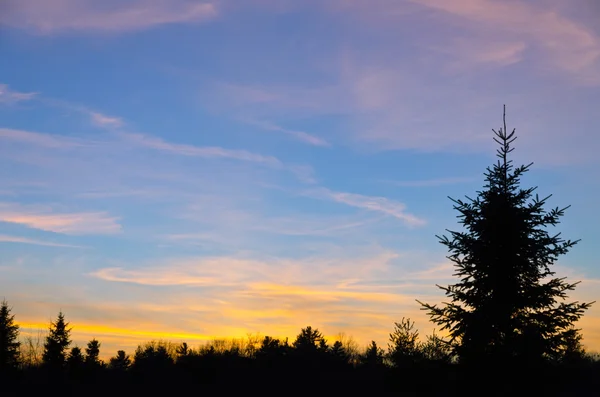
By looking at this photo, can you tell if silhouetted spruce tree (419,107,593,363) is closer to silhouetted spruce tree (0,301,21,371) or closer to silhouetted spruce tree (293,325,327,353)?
silhouetted spruce tree (293,325,327,353)

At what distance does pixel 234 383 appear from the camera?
35.8 m

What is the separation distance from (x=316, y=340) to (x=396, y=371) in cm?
2639

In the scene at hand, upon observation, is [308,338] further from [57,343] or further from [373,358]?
[57,343]

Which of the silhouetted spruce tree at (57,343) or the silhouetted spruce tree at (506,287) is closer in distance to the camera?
the silhouetted spruce tree at (506,287)

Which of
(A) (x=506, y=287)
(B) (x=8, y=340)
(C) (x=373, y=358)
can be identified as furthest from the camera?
(B) (x=8, y=340)

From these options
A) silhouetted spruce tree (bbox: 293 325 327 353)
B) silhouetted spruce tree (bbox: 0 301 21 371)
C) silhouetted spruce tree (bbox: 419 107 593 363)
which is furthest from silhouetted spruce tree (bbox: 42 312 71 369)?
silhouetted spruce tree (bbox: 419 107 593 363)

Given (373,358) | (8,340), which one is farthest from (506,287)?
(8,340)

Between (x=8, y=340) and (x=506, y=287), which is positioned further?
(x=8, y=340)

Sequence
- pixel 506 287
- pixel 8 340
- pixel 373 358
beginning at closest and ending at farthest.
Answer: pixel 506 287, pixel 373 358, pixel 8 340

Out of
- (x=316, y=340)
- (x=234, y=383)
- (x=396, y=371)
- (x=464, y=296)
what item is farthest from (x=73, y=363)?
(x=464, y=296)

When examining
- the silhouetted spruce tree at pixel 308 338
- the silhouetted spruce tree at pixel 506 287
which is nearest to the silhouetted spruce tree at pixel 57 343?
the silhouetted spruce tree at pixel 308 338

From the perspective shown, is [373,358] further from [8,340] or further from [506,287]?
[8,340]

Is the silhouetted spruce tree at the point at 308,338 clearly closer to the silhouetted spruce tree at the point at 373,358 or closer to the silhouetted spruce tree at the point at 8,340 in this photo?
the silhouetted spruce tree at the point at 373,358

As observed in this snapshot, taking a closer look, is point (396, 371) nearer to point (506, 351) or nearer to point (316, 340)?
point (506, 351)
